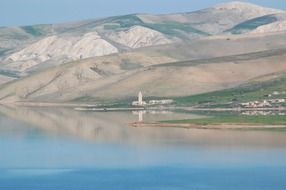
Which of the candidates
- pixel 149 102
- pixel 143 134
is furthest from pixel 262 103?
pixel 143 134

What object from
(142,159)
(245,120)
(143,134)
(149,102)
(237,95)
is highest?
(149,102)

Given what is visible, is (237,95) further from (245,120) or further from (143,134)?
(143,134)

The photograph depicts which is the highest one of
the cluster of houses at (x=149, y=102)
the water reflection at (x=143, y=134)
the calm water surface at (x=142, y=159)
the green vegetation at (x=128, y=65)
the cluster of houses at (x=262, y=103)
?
the green vegetation at (x=128, y=65)

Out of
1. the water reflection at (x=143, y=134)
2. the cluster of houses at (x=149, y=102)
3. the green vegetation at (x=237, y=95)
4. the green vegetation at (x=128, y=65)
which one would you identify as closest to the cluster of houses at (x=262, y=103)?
the green vegetation at (x=237, y=95)

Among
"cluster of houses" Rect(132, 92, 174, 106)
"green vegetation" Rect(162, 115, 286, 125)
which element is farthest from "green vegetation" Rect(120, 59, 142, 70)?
"green vegetation" Rect(162, 115, 286, 125)

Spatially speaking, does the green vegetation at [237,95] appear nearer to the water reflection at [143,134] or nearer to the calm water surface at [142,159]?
the water reflection at [143,134]

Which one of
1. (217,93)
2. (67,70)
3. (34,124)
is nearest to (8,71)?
(67,70)
